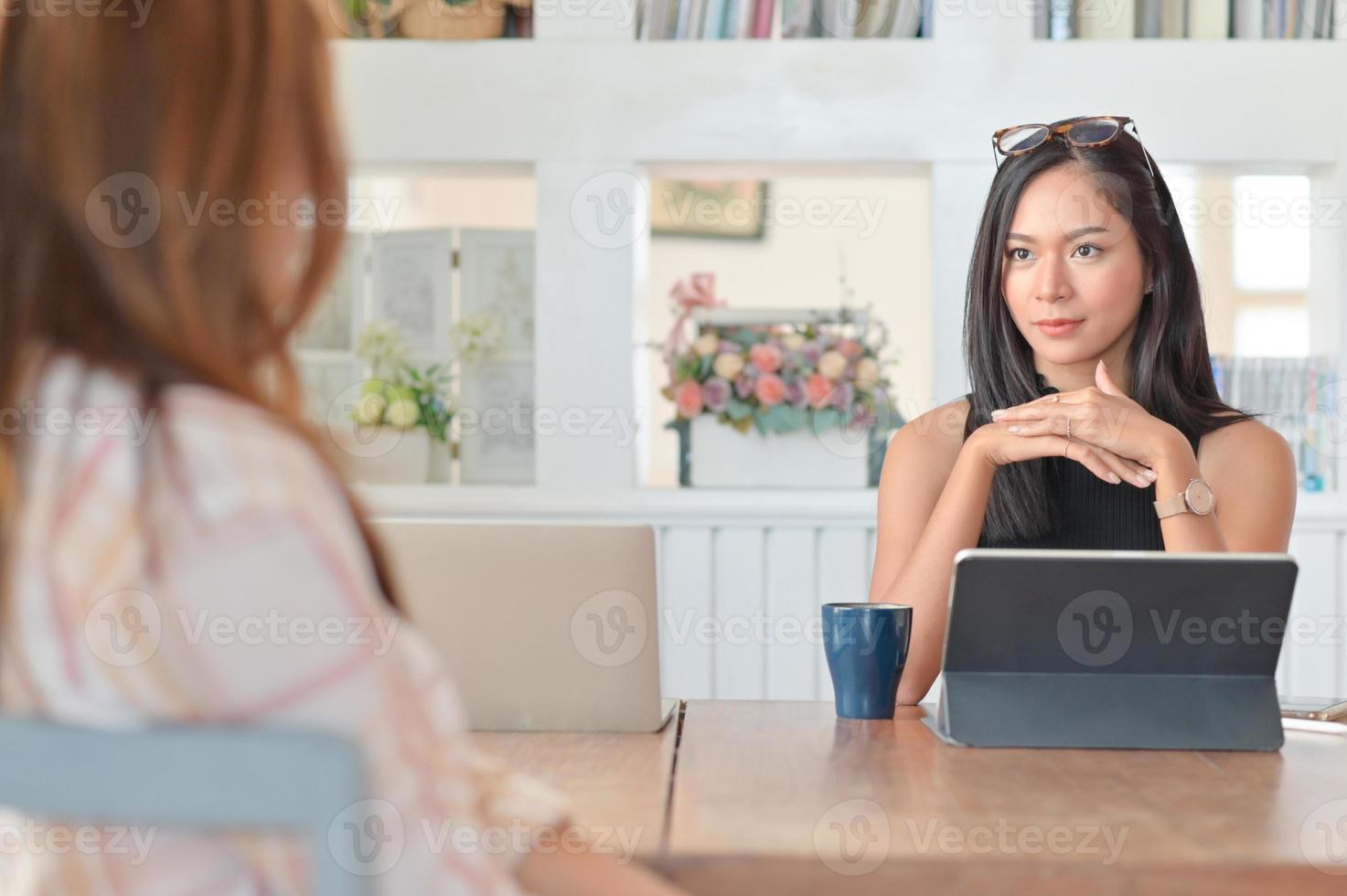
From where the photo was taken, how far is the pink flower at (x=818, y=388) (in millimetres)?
2812

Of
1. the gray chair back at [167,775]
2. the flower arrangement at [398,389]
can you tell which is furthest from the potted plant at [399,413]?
the gray chair back at [167,775]

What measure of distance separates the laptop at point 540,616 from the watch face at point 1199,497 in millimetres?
755

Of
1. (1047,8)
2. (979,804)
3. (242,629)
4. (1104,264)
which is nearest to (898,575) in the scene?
(1104,264)

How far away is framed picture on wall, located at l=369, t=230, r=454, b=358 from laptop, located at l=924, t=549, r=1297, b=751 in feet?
6.59

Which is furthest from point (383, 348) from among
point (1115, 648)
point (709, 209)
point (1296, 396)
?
point (1115, 648)

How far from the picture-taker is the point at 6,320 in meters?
0.67

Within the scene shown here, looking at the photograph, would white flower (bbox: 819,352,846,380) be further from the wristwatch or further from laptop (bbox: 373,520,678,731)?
laptop (bbox: 373,520,678,731)

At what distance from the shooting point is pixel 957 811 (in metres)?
0.97

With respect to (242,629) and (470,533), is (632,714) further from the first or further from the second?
(242,629)

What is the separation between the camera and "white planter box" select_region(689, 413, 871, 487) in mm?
2887

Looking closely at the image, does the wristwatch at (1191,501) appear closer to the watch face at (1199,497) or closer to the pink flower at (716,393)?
the watch face at (1199,497)

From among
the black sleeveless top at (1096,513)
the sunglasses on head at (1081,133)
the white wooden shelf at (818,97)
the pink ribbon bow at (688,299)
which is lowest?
the black sleeveless top at (1096,513)

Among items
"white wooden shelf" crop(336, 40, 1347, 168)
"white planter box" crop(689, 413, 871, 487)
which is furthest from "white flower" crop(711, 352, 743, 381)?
"white wooden shelf" crop(336, 40, 1347, 168)

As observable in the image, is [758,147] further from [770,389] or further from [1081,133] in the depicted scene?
[1081,133]
